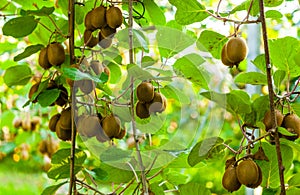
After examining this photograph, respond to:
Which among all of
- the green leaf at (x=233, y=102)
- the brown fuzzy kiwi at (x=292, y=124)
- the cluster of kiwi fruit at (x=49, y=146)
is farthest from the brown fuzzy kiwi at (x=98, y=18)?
the cluster of kiwi fruit at (x=49, y=146)

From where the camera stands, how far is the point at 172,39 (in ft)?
2.97

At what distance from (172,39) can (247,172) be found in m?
0.30

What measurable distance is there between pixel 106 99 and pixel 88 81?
0.41 ft

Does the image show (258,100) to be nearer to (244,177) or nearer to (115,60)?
(244,177)

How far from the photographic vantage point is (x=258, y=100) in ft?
2.71

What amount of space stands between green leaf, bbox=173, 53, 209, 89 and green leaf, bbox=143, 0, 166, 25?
115 mm

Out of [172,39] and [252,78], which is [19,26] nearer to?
[172,39]

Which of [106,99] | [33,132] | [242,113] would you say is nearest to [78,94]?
[106,99]

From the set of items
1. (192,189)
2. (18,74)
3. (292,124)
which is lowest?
(192,189)

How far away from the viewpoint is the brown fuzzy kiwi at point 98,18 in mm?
811

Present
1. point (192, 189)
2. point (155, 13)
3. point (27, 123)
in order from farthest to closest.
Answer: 1. point (27, 123)
2. point (155, 13)
3. point (192, 189)

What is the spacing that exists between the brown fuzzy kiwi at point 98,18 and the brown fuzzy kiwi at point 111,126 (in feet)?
0.49

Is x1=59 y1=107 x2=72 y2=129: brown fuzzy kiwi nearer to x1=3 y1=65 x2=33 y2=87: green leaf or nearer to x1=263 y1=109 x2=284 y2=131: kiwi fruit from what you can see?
x1=3 y1=65 x2=33 y2=87: green leaf

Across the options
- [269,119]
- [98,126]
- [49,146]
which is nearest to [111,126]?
[98,126]
